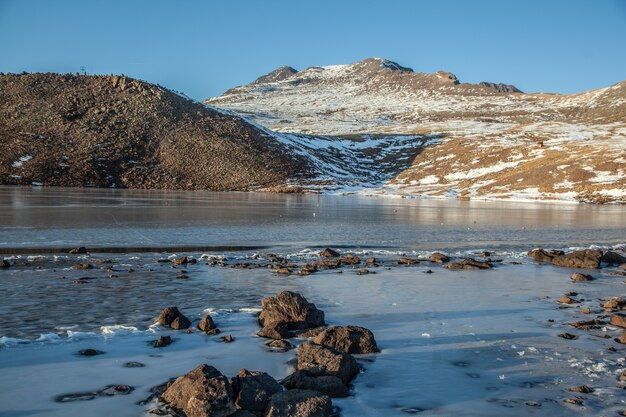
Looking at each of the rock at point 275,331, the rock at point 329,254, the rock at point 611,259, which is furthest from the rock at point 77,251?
the rock at point 611,259

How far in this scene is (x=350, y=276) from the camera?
18.7 meters

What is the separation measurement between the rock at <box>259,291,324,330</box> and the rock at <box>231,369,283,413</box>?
372 cm

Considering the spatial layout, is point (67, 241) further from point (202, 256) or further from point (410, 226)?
point (410, 226)

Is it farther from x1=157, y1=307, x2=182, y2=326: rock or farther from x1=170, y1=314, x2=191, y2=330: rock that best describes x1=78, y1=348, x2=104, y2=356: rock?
x1=157, y1=307, x2=182, y2=326: rock

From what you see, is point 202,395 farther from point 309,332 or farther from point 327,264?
point 327,264

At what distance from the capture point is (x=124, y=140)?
379 ft

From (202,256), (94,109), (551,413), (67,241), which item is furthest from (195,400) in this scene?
(94,109)

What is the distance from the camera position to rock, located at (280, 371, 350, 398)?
8.19 meters

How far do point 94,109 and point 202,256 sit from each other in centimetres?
11275

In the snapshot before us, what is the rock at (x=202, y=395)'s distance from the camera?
7.17 metres

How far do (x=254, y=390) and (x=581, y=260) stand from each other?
60.9 feet

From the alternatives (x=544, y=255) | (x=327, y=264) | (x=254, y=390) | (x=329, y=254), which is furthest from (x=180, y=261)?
(x=544, y=255)

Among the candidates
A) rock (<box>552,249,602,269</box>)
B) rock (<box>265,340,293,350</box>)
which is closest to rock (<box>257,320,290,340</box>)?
rock (<box>265,340,293,350</box>)

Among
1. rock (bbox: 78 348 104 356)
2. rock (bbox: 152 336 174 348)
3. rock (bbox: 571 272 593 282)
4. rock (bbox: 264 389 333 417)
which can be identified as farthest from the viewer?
rock (bbox: 571 272 593 282)
